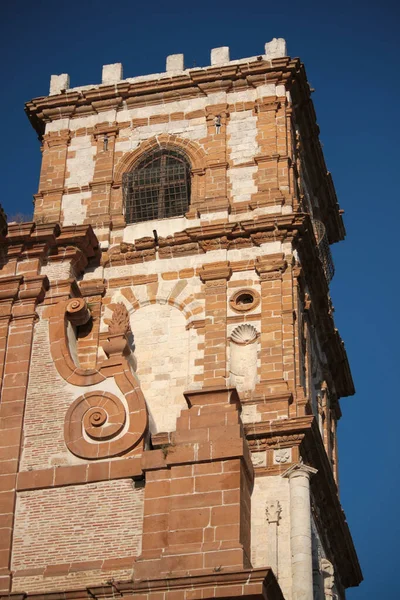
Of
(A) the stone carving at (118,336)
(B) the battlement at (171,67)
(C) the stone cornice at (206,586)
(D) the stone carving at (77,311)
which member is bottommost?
(C) the stone cornice at (206,586)

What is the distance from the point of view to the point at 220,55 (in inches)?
1631

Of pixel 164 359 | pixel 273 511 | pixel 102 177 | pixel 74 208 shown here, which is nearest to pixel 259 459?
pixel 273 511

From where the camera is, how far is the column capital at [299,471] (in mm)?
32062

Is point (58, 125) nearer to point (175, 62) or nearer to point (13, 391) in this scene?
point (175, 62)

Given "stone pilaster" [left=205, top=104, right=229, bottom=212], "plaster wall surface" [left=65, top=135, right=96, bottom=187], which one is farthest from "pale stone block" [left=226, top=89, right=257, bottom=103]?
"plaster wall surface" [left=65, top=135, right=96, bottom=187]

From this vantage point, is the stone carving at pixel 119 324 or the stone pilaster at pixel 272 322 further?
the stone pilaster at pixel 272 322

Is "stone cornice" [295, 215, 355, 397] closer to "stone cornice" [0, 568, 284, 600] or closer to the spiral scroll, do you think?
the spiral scroll

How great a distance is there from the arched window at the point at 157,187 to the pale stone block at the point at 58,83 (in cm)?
392

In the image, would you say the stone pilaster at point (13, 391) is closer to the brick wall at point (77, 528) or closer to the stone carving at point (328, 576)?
the brick wall at point (77, 528)

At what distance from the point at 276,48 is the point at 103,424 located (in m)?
14.9

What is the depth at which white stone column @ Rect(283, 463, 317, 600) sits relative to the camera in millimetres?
30453

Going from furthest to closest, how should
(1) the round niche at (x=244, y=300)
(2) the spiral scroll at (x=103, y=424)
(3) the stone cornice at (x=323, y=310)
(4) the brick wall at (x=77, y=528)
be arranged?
(3) the stone cornice at (x=323, y=310)
(1) the round niche at (x=244, y=300)
(2) the spiral scroll at (x=103, y=424)
(4) the brick wall at (x=77, y=528)

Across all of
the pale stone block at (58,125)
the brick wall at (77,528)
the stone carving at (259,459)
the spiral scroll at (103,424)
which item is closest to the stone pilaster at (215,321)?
the stone carving at (259,459)

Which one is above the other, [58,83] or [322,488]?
[58,83]
